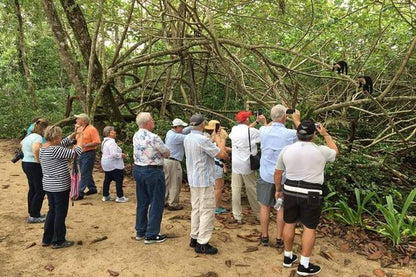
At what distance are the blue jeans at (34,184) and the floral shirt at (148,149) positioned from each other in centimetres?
167

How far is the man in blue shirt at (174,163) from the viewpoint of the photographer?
5566 mm

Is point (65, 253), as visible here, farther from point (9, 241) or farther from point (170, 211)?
point (170, 211)

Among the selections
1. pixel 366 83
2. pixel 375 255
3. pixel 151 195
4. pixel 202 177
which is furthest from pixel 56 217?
pixel 366 83

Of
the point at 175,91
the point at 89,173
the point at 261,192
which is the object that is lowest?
the point at 89,173

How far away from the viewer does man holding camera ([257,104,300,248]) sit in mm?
4289

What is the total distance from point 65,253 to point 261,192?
2.53 m

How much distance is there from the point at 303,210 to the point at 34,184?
3787 millimetres

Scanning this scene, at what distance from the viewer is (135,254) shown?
421 cm

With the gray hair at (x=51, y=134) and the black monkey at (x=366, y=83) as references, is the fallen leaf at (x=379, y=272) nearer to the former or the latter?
the black monkey at (x=366, y=83)

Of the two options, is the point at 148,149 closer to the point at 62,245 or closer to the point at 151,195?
the point at 151,195

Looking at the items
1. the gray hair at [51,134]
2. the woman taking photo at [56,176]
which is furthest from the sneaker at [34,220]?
the gray hair at [51,134]

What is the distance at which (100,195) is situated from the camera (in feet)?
22.0

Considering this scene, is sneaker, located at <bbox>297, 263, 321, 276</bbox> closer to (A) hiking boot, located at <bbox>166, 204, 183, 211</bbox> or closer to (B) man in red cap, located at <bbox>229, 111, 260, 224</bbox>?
(B) man in red cap, located at <bbox>229, 111, 260, 224</bbox>

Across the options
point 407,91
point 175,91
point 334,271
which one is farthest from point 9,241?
point 407,91
